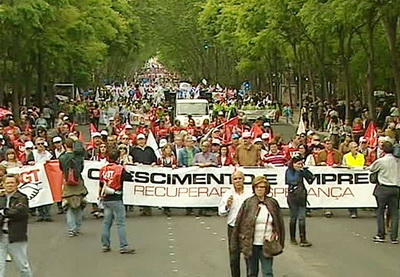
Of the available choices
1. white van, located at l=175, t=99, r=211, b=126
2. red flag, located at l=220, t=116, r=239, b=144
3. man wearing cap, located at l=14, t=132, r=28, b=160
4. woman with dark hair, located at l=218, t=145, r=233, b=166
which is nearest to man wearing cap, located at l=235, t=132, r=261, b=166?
woman with dark hair, located at l=218, t=145, r=233, b=166

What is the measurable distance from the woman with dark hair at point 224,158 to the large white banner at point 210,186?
42cm

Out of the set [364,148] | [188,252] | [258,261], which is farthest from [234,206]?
[364,148]

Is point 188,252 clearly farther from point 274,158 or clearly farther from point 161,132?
point 161,132

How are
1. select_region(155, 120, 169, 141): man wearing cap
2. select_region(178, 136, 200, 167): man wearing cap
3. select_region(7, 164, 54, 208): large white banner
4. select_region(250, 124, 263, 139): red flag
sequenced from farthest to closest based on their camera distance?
select_region(155, 120, 169, 141): man wearing cap
select_region(250, 124, 263, 139): red flag
select_region(178, 136, 200, 167): man wearing cap
select_region(7, 164, 54, 208): large white banner

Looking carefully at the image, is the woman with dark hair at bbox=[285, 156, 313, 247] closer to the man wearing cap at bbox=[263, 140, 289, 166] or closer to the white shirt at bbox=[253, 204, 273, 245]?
the man wearing cap at bbox=[263, 140, 289, 166]

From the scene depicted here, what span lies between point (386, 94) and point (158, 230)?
3830cm

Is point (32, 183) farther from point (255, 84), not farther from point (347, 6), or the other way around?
point (255, 84)

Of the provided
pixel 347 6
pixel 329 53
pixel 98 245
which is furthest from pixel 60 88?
pixel 98 245

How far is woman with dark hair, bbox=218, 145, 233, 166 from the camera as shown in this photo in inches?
780

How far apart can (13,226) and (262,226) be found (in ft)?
8.98

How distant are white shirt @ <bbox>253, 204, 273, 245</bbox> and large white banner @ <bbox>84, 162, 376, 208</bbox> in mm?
8662

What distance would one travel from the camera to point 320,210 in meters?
19.8

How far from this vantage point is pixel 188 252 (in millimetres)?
14891

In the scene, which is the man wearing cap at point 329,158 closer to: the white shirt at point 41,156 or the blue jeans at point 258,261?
the white shirt at point 41,156
